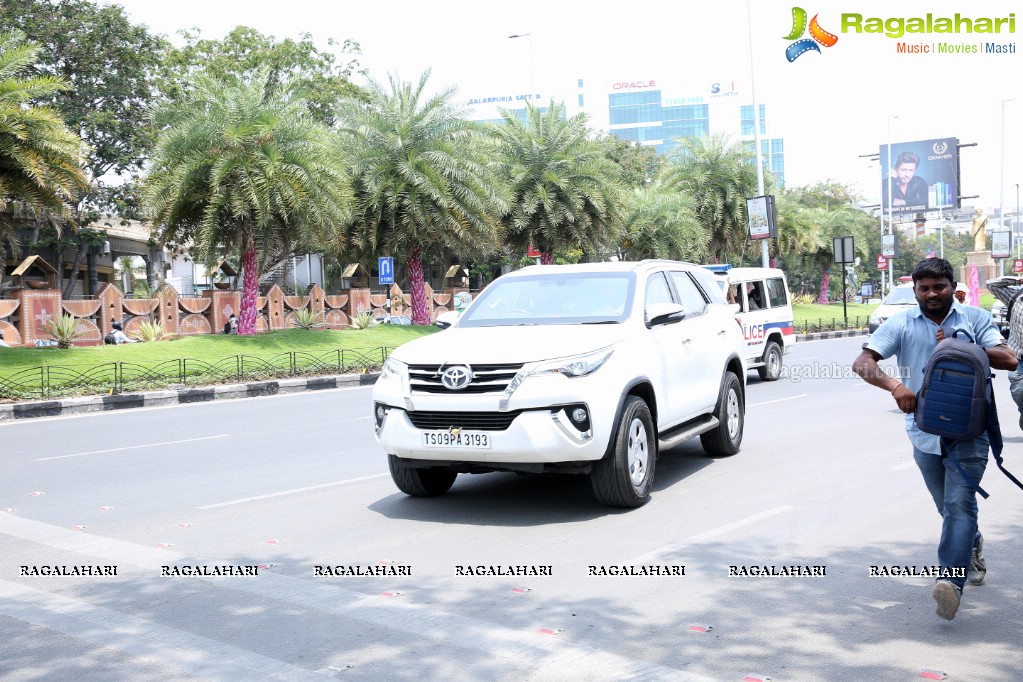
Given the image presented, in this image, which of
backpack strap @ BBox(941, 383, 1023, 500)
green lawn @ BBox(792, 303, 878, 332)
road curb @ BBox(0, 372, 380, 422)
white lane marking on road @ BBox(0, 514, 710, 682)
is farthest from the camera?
green lawn @ BBox(792, 303, 878, 332)

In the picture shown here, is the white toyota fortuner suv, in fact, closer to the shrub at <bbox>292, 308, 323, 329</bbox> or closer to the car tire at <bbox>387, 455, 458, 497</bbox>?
the car tire at <bbox>387, 455, 458, 497</bbox>

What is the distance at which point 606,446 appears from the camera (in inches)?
280

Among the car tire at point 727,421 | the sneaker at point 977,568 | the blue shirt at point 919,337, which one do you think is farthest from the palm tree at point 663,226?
the blue shirt at point 919,337

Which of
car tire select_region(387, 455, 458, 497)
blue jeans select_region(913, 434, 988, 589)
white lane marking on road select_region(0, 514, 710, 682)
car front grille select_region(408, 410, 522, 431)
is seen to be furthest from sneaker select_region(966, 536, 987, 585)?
car tire select_region(387, 455, 458, 497)

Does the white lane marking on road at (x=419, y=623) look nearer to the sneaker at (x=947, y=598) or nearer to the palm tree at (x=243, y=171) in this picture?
the sneaker at (x=947, y=598)

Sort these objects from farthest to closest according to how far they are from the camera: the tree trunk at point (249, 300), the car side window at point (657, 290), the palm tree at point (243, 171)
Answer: the tree trunk at point (249, 300) → the palm tree at point (243, 171) → the car side window at point (657, 290)

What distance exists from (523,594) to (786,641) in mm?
1427

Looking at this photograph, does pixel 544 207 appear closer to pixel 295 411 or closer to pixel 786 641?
pixel 295 411

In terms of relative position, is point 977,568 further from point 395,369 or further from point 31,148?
point 31,148

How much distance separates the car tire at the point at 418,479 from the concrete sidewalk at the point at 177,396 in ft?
36.8

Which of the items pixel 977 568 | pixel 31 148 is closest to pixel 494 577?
pixel 977 568

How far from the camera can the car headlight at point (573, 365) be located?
707 centimetres

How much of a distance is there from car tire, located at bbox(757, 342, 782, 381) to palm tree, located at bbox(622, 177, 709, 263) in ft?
76.8

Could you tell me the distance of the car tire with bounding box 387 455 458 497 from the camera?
7.82m
